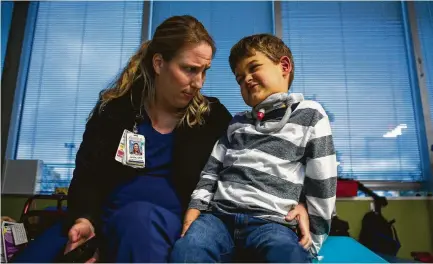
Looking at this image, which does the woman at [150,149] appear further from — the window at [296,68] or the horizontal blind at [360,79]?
the horizontal blind at [360,79]

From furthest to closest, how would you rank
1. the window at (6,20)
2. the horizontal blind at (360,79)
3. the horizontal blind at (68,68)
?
the window at (6,20) → the horizontal blind at (68,68) → the horizontal blind at (360,79)

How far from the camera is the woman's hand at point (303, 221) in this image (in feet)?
2.86

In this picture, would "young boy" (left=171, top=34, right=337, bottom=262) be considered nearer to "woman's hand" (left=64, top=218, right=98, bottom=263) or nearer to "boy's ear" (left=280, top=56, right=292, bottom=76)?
"boy's ear" (left=280, top=56, right=292, bottom=76)

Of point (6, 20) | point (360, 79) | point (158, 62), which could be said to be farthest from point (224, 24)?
point (6, 20)

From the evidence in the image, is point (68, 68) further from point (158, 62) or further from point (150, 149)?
point (150, 149)

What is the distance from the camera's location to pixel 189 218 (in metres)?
0.95

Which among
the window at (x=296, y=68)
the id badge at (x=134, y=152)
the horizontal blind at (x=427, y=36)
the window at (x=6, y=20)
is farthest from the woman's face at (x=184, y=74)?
the window at (x=6, y=20)

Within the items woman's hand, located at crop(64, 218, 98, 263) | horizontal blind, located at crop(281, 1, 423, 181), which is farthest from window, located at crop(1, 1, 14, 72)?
woman's hand, located at crop(64, 218, 98, 263)

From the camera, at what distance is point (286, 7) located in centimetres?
339

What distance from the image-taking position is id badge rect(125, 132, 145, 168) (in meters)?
1.10

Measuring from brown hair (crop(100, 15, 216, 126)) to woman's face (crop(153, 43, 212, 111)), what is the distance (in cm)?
3

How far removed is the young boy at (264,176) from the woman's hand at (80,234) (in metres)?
0.32

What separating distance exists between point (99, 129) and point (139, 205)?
0.46 meters

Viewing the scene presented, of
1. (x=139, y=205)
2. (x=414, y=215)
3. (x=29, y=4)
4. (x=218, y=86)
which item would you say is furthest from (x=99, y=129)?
(x=29, y=4)
